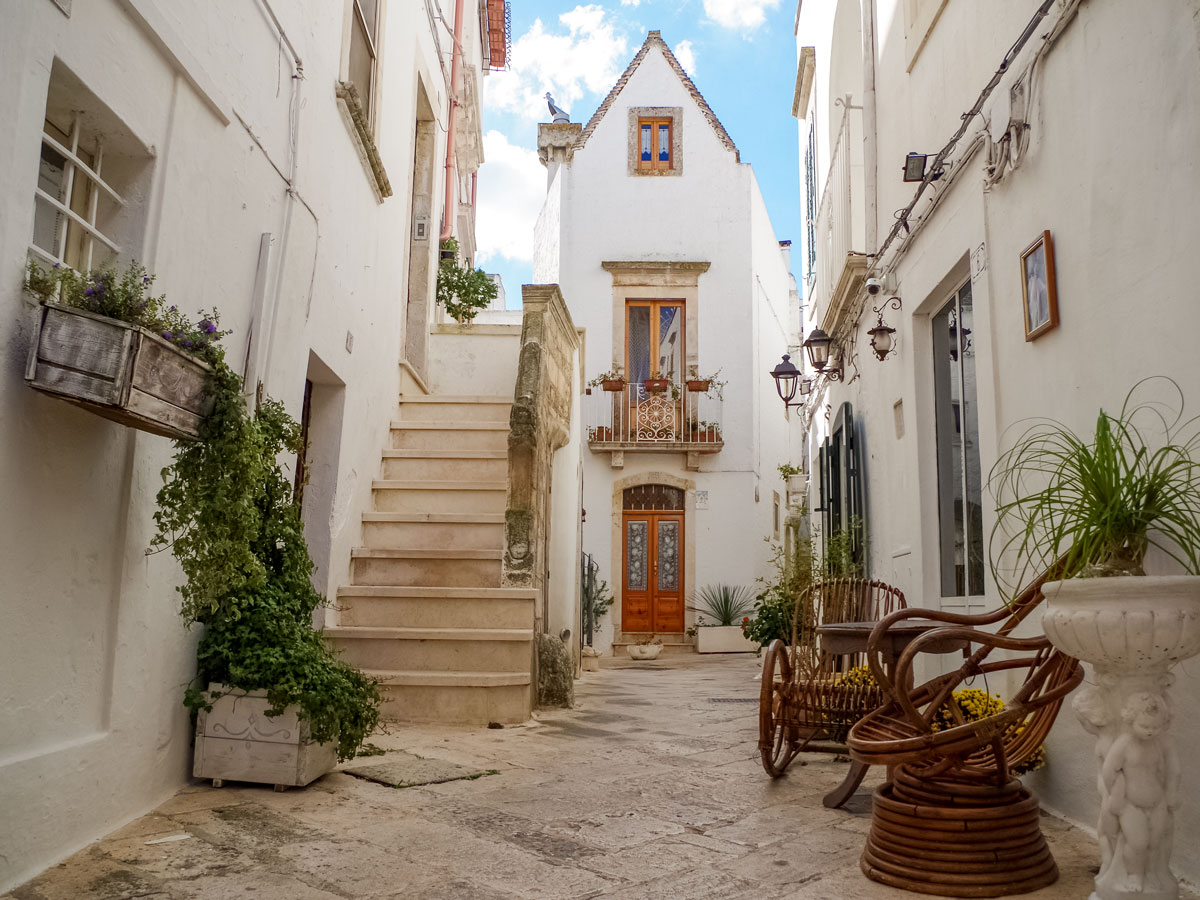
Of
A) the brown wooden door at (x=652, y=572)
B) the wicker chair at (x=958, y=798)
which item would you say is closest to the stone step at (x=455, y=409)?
the wicker chair at (x=958, y=798)

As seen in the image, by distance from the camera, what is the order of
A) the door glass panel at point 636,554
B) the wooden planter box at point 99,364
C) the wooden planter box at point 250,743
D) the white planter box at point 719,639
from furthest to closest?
the door glass panel at point 636,554 < the white planter box at point 719,639 < the wooden planter box at point 250,743 < the wooden planter box at point 99,364

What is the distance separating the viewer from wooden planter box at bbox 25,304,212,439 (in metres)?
2.54

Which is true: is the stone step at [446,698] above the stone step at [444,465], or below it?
below

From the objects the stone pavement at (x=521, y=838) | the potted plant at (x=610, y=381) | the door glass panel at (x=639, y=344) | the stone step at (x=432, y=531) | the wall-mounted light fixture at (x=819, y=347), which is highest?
the door glass panel at (x=639, y=344)

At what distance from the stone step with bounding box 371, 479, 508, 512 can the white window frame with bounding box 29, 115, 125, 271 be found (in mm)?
3922

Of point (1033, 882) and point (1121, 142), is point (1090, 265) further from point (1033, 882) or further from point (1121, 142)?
point (1033, 882)

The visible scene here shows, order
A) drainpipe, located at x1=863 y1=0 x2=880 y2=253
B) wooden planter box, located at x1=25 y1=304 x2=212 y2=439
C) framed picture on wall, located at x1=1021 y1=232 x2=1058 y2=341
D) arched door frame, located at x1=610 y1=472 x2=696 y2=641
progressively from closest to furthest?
1. wooden planter box, located at x1=25 y1=304 x2=212 y2=439
2. framed picture on wall, located at x1=1021 y1=232 x2=1058 y2=341
3. drainpipe, located at x1=863 y1=0 x2=880 y2=253
4. arched door frame, located at x1=610 y1=472 x2=696 y2=641

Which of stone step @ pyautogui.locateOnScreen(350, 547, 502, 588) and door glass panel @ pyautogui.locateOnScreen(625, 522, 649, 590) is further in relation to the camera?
door glass panel @ pyautogui.locateOnScreen(625, 522, 649, 590)

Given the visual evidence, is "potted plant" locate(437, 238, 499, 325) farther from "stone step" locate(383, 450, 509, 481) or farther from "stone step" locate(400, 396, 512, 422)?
"stone step" locate(383, 450, 509, 481)

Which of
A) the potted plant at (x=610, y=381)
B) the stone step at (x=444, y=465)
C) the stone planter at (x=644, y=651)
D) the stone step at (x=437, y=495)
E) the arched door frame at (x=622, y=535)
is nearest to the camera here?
the stone step at (x=437, y=495)

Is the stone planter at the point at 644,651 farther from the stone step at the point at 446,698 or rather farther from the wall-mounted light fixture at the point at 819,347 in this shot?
the stone step at the point at 446,698

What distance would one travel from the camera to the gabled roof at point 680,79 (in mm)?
16750

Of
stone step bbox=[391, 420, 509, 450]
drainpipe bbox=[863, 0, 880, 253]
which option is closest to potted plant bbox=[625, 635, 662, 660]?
stone step bbox=[391, 420, 509, 450]

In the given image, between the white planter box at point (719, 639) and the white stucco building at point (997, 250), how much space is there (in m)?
6.78
